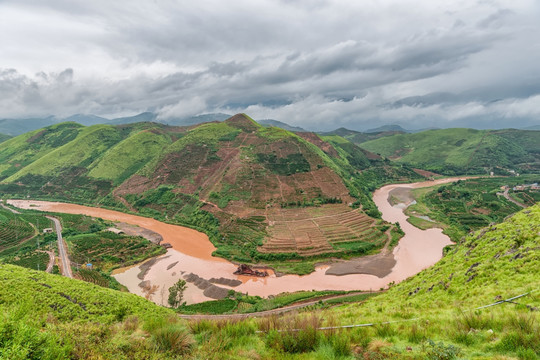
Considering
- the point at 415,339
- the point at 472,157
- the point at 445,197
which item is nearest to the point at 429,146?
the point at 472,157

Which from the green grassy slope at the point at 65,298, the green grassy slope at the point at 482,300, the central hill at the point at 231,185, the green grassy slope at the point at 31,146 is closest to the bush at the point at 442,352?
the green grassy slope at the point at 482,300

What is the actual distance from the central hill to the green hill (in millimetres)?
40881

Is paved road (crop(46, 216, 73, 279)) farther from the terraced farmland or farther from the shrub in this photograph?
the shrub

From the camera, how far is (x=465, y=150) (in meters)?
145

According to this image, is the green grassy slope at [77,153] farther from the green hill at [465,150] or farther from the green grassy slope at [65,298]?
the green hill at [465,150]

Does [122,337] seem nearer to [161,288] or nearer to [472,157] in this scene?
[161,288]

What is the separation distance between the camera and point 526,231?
13352 millimetres

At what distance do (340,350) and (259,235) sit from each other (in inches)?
1546

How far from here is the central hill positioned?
44719 mm

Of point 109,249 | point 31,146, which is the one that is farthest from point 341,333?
point 31,146

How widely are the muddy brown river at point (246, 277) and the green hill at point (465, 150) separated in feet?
320

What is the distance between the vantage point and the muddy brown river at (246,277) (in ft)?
105

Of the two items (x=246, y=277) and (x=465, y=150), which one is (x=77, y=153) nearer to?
(x=246, y=277)

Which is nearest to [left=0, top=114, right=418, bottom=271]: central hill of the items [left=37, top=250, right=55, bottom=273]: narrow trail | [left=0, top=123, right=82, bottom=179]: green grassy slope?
[left=0, top=123, right=82, bottom=179]: green grassy slope
